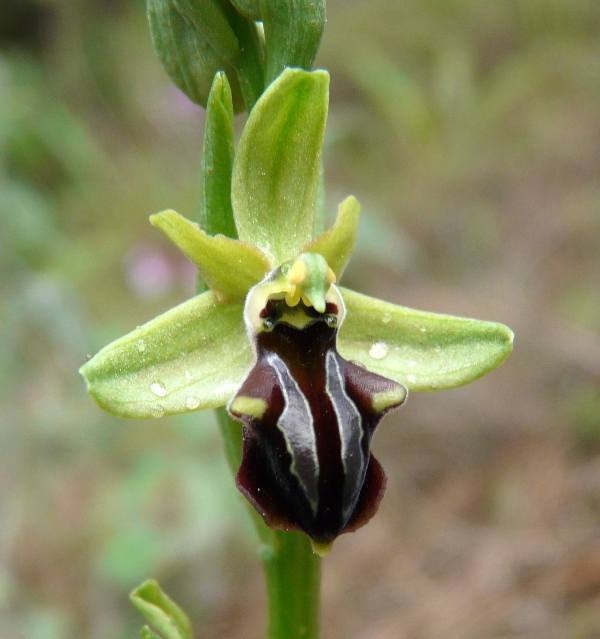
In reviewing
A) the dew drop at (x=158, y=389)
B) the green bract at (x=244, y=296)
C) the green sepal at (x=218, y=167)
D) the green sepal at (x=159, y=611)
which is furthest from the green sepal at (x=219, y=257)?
the green sepal at (x=159, y=611)

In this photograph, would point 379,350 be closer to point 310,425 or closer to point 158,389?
point 310,425

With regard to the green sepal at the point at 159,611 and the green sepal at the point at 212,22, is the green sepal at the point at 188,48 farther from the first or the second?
the green sepal at the point at 159,611

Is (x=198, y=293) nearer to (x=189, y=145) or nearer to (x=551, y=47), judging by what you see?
(x=189, y=145)

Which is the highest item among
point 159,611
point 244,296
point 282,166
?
point 282,166

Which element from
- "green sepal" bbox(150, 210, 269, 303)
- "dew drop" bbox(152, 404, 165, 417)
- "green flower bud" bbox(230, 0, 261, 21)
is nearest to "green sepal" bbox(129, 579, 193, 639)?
"dew drop" bbox(152, 404, 165, 417)

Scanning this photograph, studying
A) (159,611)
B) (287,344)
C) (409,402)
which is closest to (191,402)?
(287,344)

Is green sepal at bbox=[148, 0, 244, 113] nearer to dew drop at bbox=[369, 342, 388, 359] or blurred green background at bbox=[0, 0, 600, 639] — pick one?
dew drop at bbox=[369, 342, 388, 359]
